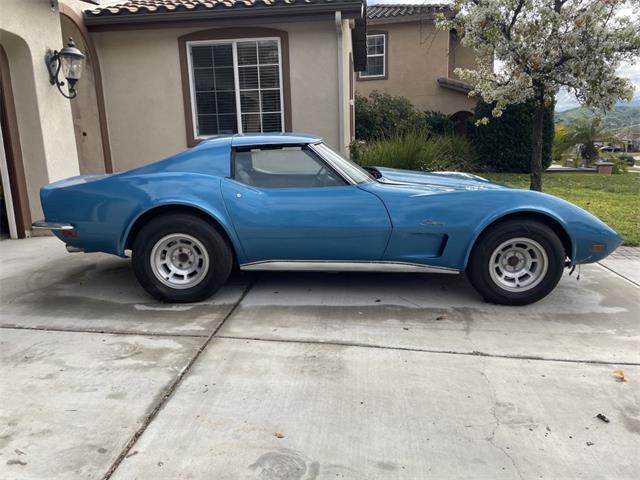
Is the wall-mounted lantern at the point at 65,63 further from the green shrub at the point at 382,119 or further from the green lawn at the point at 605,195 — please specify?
the green shrub at the point at 382,119

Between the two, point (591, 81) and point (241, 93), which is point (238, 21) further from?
point (591, 81)

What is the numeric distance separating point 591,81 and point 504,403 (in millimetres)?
5114

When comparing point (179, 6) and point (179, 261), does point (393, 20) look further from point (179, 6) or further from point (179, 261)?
point (179, 261)

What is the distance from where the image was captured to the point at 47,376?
3.15 metres

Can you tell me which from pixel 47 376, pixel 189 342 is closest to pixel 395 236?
pixel 189 342

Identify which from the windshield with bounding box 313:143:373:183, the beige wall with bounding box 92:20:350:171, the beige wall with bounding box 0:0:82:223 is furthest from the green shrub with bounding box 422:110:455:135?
the windshield with bounding box 313:143:373:183

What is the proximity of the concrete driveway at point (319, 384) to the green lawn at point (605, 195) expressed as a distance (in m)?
3.30

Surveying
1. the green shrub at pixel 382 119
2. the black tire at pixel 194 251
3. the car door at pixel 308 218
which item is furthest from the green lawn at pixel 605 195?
the black tire at pixel 194 251

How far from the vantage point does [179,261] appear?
14.6 feet

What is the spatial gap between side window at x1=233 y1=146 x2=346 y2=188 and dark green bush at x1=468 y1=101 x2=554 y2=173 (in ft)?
39.3

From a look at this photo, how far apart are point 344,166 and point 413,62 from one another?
52.4 feet

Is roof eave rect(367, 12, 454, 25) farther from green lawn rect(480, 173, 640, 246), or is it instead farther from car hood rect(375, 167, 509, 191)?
car hood rect(375, 167, 509, 191)

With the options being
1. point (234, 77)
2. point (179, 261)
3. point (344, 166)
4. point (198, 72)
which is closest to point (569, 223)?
point (344, 166)

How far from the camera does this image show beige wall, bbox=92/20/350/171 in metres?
8.84
